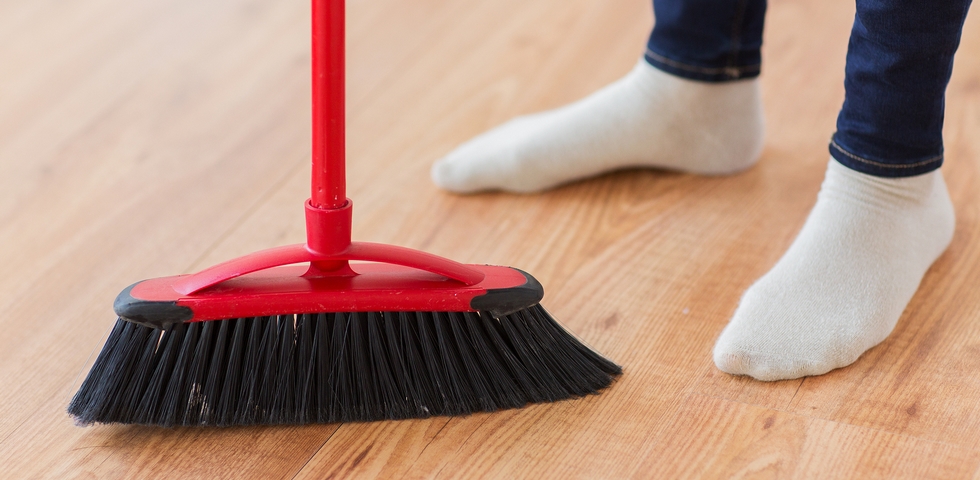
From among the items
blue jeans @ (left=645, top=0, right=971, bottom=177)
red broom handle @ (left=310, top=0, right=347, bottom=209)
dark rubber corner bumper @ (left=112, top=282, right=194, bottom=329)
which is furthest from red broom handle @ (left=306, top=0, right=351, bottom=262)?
blue jeans @ (left=645, top=0, right=971, bottom=177)

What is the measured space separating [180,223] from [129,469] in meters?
0.39

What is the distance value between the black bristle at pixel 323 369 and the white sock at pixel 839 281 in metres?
0.18

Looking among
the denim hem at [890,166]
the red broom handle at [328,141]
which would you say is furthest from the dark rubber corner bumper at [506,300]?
the denim hem at [890,166]

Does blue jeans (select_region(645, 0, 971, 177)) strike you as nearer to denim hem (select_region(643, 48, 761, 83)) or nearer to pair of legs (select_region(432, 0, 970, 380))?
pair of legs (select_region(432, 0, 970, 380))

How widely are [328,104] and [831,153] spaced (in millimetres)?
487

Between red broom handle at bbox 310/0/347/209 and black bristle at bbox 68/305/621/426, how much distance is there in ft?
0.31

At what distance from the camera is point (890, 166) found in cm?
88

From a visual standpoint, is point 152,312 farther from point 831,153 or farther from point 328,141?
point 831,153

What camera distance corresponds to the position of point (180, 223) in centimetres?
105

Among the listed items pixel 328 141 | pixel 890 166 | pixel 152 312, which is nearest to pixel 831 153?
pixel 890 166

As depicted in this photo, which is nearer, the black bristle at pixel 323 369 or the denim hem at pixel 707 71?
the black bristle at pixel 323 369

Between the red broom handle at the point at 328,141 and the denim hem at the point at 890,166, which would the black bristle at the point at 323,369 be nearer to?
the red broom handle at the point at 328,141

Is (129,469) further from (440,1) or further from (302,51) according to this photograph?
(440,1)

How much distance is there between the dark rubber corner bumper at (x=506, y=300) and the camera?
740mm
